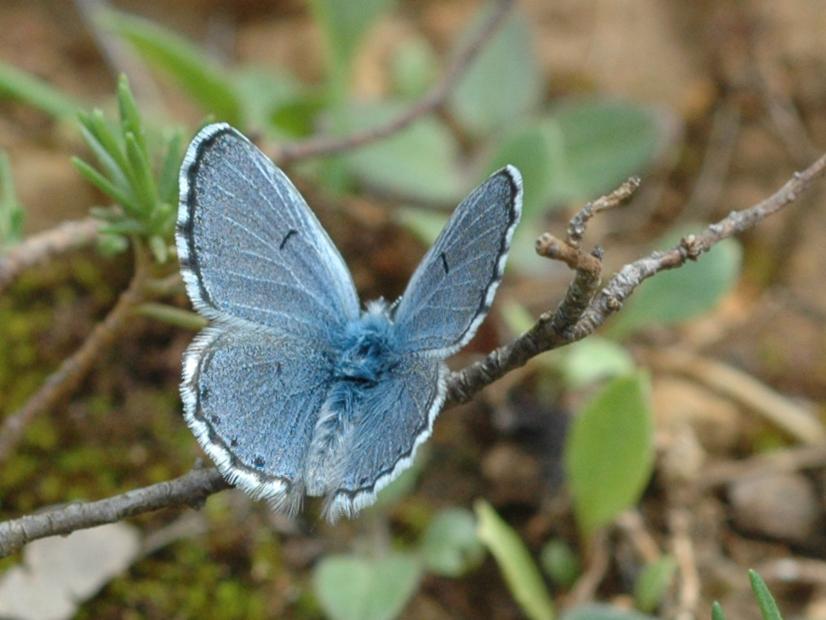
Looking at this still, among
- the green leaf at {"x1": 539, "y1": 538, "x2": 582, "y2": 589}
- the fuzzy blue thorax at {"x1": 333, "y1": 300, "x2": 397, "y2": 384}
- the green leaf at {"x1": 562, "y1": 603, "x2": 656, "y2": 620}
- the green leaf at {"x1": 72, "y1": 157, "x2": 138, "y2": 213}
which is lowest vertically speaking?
the green leaf at {"x1": 539, "y1": 538, "x2": 582, "y2": 589}

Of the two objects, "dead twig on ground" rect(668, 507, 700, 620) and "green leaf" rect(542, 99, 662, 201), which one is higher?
"green leaf" rect(542, 99, 662, 201)

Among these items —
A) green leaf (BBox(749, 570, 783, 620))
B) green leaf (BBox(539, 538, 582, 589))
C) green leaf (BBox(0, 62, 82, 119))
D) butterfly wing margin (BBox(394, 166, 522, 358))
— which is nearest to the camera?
→ green leaf (BBox(749, 570, 783, 620))

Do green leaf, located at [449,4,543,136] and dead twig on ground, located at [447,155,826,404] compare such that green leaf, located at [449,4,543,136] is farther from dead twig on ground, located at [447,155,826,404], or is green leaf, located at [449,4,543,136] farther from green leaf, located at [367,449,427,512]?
dead twig on ground, located at [447,155,826,404]

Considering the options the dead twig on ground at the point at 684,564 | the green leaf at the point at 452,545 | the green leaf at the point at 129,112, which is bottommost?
the green leaf at the point at 452,545

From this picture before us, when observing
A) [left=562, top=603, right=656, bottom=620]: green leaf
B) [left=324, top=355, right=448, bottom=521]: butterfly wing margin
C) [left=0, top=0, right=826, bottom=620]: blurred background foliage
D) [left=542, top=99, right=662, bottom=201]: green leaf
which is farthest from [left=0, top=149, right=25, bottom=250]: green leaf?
[left=542, top=99, right=662, bottom=201]: green leaf

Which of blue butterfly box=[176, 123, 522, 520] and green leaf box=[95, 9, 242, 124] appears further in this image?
green leaf box=[95, 9, 242, 124]

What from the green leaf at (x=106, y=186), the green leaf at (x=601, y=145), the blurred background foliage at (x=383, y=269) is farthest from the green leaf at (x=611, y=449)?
the green leaf at (x=601, y=145)

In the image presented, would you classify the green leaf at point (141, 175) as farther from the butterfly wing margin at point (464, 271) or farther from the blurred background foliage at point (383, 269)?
the butterfly wing margin at point (464, 271)
